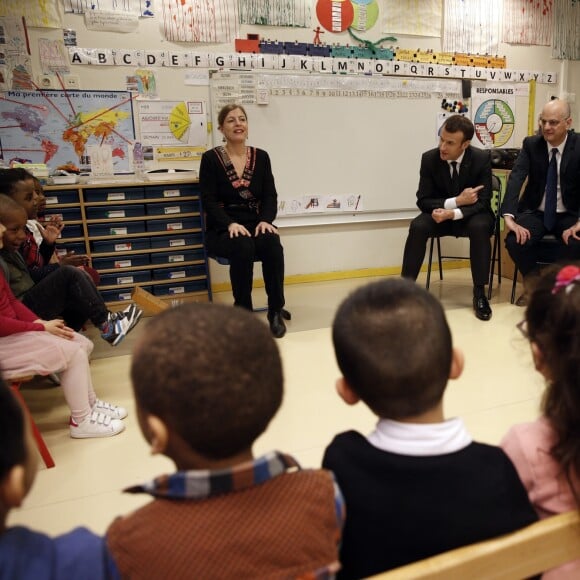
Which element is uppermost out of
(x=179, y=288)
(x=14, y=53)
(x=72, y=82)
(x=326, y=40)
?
(x=326, y=40)

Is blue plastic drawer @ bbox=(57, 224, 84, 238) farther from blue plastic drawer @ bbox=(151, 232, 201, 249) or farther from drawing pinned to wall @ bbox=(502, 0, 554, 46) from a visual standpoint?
drawing pinned to wall @ bbox=(502, 0, 554, 46)

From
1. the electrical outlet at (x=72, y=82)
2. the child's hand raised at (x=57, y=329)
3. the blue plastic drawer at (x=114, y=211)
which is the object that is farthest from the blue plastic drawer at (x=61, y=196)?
the child's hand raised at (x=57, y=329)

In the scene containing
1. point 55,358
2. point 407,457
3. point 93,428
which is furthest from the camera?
point 93,428

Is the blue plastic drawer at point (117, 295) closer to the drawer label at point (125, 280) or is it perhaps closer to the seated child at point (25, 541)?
the drawer label at point (125, 280)

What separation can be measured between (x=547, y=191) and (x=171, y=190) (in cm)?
237

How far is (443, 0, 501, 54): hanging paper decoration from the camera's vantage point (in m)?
4.11

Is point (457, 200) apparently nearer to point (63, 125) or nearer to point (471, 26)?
point (471, 26)

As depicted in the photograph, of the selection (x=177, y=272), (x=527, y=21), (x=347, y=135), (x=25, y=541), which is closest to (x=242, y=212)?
(x=177, y=272)

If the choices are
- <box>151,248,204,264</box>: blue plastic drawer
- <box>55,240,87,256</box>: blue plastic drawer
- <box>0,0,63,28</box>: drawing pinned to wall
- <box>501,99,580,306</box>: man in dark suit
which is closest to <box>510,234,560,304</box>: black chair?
<box>501,99,580,306</box>: man in dark suit

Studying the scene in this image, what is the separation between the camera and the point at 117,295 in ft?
11.4

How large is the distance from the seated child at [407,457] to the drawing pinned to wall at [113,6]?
134 inches

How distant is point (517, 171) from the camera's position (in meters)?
3.31

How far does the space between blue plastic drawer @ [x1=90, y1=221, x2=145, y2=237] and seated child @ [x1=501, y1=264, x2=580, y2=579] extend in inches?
116

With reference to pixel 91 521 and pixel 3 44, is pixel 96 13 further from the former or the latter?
pixel 91 521
